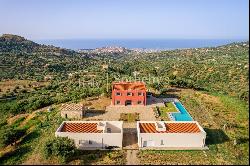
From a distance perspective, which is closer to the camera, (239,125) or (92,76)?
(239,125)

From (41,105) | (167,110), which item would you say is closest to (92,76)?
(41,105)

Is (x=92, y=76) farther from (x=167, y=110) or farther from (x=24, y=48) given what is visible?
(x=24, y=48)

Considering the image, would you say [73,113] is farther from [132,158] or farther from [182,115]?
[182,115]

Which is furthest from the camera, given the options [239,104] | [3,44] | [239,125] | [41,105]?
[3,44]

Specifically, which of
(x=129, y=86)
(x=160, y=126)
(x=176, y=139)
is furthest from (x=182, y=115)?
(x=176, y=139)

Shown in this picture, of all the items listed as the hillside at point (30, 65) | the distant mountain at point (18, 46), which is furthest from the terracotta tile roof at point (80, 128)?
the distant mountain at point (18, 46)

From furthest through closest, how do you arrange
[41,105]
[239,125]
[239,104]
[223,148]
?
[41,105]
[239,104]
[239,125]
[223,148]
